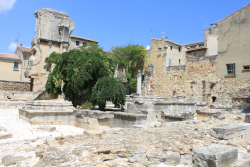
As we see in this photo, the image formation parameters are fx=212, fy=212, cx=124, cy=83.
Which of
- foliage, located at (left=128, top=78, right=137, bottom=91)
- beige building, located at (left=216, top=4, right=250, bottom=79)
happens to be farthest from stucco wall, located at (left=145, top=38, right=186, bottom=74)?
beige building, located at (left=216, top=4, right=250, bottom=79)

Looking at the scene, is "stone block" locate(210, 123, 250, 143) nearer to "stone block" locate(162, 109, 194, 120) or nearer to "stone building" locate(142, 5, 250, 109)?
"stone block" locate(162, 109, 194, 120)

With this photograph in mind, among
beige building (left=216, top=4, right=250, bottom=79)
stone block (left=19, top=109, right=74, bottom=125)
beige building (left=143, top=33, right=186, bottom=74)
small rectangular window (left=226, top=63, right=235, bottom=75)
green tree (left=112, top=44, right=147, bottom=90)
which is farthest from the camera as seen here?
green tree (left=112, top=44, right=147, bottom=90)

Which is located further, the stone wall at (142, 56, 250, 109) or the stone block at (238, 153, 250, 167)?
the stone wall at (142, 56, 250, 109)

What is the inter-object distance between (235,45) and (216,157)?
20.9 meters

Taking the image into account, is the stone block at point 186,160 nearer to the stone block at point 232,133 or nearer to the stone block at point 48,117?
the stone block at point 232,133

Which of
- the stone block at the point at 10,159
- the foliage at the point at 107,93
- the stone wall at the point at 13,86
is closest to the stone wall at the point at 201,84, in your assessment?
the foliage at the point at 107,93

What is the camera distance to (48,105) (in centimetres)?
939

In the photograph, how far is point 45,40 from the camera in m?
23.5

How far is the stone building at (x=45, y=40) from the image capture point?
75.4 feet

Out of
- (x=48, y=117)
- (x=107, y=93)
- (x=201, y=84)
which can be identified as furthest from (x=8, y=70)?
(x=201, y=84)

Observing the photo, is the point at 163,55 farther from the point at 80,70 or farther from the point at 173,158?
the point at 173,158

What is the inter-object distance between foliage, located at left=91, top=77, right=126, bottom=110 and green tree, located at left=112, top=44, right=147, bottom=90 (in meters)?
21.9

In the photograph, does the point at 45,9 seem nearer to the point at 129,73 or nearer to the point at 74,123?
the point at 129,73

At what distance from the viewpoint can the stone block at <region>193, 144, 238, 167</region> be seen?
3.67 metres
